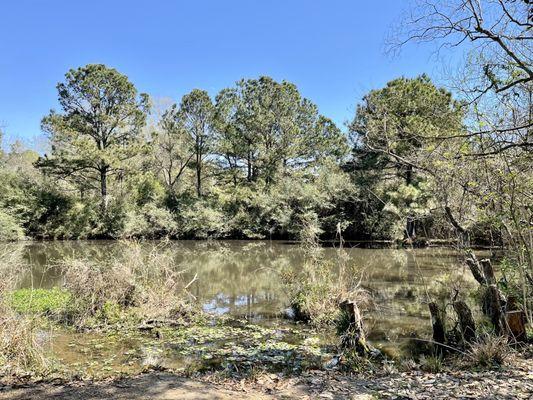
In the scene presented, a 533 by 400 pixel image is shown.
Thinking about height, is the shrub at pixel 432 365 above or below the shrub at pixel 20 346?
below

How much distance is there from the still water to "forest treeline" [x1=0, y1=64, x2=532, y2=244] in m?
5.98

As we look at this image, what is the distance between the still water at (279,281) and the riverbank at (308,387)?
1554 mm

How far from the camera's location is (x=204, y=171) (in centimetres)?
4006

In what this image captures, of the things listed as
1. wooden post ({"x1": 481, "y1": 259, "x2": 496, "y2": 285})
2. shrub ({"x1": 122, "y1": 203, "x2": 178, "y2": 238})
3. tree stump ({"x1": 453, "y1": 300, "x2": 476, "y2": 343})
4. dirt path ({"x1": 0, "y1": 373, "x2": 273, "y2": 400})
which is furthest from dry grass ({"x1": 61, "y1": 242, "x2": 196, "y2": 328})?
shrub ({"x1": 122, "y1": 203, "x2": 178, "y2": 238})

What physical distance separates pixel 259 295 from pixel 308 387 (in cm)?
770

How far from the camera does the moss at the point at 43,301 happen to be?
9.10 metres

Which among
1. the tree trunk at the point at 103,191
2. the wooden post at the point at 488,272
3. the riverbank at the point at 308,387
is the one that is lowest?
the riverbank at the point at 308,387

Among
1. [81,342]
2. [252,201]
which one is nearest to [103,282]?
[81,342]

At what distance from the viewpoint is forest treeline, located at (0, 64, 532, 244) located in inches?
1211

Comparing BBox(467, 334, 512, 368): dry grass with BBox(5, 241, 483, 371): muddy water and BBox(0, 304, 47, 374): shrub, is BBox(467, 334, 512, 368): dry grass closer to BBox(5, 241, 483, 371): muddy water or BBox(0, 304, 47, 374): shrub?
BBox(5, 241, 483, 371): muddy water

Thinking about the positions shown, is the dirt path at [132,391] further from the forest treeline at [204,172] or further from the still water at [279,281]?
the forest treeline at [204,172]

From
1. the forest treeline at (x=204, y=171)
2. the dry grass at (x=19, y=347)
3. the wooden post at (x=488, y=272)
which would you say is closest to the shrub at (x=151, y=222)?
the forest treeline at (x=204, y=171)

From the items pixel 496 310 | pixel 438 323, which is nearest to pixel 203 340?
pixel 438 323

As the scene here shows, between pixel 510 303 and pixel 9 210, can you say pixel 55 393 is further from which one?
pixel 9 210
